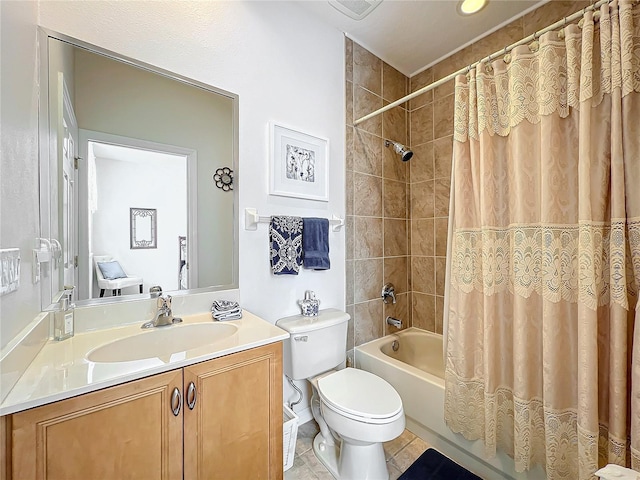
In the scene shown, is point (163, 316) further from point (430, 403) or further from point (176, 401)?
point (430, 403)

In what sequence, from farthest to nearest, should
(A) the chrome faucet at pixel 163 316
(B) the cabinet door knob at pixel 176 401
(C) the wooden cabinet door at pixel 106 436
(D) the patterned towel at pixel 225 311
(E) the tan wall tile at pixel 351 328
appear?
(E) the tan wall tile at pixel 351 328
(D) the patterned towel at pixel 225 311
(A) the chrome faucet at pixel 163 316
(B) the cabinet door knob at pixel 176 401
(C) the wooden cabinet door at pixel 106 436

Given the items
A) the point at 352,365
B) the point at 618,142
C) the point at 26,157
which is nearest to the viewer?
the point at 26,157

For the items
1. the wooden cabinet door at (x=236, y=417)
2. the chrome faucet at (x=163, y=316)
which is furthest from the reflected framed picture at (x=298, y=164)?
the wooden cabinet door at (x=236, y=417)

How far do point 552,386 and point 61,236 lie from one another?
205cm

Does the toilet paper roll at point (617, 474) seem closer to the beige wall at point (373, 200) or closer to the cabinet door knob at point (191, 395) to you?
the cabinet door knob at point (191, 395)

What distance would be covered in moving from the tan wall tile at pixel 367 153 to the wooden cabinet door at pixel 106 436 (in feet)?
5.64

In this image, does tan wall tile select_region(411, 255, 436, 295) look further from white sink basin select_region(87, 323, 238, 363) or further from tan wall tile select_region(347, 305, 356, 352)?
white sink basin select_region(87, 323, 238, 363)

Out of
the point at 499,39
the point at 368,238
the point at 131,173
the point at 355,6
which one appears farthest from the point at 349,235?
the point at 499,39

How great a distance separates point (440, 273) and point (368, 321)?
0.72 metres

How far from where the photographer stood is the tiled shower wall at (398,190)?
1995mm

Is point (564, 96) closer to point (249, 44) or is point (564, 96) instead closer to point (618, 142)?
point (618, 142)

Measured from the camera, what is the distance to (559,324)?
111 cm

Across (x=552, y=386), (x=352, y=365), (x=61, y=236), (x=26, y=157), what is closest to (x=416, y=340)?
(x=352, y=365)

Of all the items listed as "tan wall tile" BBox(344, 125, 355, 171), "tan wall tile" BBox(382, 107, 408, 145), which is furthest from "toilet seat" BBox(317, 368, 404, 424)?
"tan wall tile" BBox(382, 107, 408, 145)
